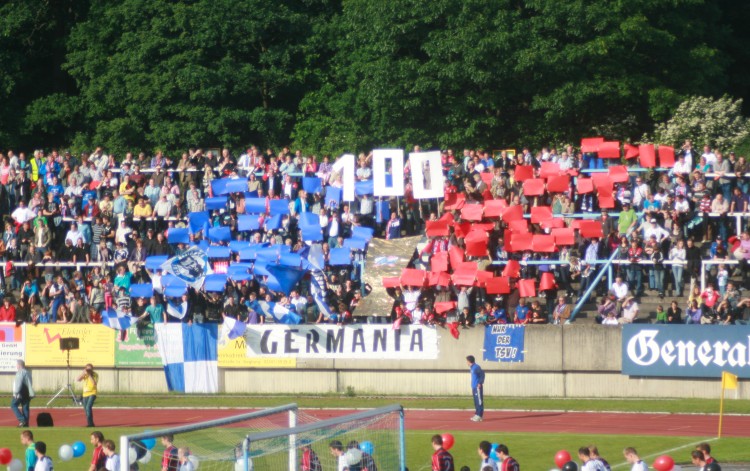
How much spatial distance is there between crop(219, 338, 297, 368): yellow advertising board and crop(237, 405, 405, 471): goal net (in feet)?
55.5

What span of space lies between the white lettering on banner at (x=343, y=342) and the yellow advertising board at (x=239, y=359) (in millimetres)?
153

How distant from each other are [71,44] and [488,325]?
95.5ft

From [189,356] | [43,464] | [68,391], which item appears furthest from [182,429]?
[68,391]

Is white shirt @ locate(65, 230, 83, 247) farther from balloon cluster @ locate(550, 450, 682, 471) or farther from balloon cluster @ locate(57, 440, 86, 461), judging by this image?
balloon cluster @ locate(550, 450, 682, 471)

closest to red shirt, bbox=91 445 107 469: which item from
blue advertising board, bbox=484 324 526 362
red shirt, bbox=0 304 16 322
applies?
blue advertising board, bbox=484 324 526 362

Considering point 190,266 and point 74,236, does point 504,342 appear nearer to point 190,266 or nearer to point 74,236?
point 190,266

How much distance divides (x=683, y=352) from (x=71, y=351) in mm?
18115

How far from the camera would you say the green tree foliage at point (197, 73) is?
5331 centimetres

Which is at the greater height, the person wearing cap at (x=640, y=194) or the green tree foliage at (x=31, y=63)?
the green tree foliage at (x=31, y=63)

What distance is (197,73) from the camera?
2083 inches

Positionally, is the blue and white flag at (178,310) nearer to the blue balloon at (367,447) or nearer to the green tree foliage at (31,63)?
the blue balloon at (367,447)

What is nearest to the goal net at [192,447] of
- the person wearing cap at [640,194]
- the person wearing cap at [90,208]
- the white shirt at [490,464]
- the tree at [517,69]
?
the white shirt at [490,464]

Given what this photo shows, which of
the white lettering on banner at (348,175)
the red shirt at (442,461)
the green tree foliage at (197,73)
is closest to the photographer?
the red shirt at (442,461)

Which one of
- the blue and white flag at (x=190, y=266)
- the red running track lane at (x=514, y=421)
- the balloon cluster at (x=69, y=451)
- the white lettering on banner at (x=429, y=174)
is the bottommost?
the red running track lane at (x=514, y=421)
